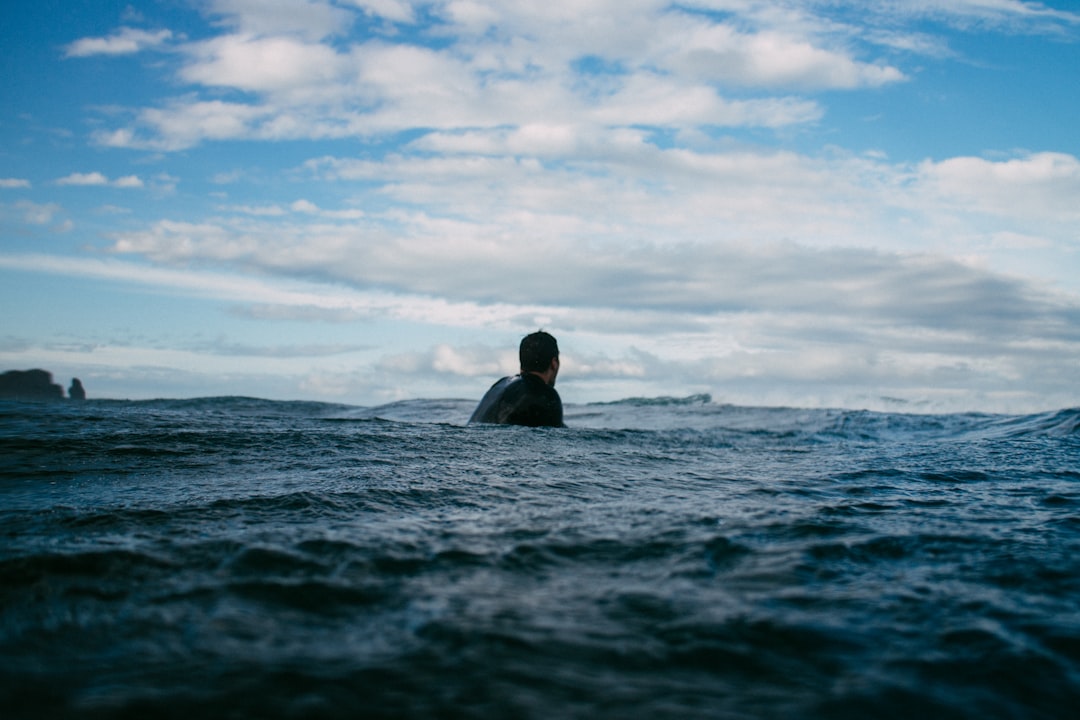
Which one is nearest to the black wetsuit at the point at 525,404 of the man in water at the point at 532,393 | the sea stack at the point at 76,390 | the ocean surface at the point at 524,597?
the man in water at the point at 532,393

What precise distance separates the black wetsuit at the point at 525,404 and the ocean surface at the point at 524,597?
13.8ft

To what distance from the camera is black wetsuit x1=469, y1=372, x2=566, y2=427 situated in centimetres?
911

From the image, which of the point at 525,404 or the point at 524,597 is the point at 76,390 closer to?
the point at 525,404

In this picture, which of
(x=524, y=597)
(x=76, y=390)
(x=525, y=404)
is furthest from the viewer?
(x=76, y=390)

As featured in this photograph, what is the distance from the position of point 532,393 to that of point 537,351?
55 cm

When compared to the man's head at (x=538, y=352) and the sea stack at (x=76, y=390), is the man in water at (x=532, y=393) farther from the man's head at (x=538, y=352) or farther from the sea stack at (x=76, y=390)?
the sea stack at (x=76, y=390)

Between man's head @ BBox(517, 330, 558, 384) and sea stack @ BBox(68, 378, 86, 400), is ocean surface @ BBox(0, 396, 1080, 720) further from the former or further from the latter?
sea stack @ BBox(68, 378, 86, 400)

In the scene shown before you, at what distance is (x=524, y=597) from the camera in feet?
7.58

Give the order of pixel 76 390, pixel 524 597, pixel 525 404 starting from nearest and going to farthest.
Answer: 1. pixel 524 597
2. pixel 525 404
3. pixel 76 390

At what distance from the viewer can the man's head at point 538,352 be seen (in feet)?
30.3

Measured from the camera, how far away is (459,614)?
212 centimetres

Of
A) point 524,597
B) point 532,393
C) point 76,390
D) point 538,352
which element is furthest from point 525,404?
point 76,390

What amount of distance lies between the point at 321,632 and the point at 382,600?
0.88ft

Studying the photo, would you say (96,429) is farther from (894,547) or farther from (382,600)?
(894,547)
